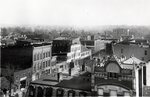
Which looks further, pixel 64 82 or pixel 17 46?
pixel 17 46

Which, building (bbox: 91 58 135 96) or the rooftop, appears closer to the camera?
building (bbox: 91 58 135 96)

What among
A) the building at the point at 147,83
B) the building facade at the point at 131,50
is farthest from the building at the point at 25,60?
the building at the point at 147,83

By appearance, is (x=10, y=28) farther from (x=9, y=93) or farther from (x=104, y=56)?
(x=104, y=56)

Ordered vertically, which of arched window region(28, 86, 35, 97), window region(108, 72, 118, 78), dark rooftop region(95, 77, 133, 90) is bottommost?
arched window region(28, 86, 35, 97)

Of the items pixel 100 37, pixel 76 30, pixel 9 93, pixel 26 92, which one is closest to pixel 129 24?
pixel 100 37

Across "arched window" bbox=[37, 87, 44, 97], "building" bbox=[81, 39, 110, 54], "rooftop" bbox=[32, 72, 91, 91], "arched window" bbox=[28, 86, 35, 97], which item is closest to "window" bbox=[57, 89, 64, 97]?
"rooftop" bbox=[32, 72, 91, 91]

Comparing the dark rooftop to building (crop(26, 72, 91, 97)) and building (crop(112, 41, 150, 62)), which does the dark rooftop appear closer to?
building (crop(26, 72, 91, 97))
